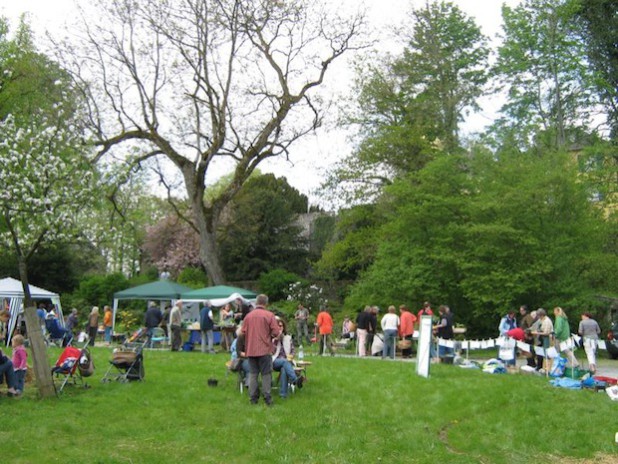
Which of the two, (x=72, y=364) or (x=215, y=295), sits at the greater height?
(x=215, y=295)

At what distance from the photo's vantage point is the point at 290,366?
1134cm

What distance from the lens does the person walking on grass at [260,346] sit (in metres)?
10.5

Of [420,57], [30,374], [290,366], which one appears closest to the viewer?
[290,366]

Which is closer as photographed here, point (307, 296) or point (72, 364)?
point (72, 364)

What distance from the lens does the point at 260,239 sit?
1626 inches

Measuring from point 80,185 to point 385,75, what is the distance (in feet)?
62.6

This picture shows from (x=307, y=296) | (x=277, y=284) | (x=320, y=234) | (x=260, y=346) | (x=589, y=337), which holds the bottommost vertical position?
(x=260, y=346)

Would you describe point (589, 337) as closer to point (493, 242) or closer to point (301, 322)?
point (493, 242)

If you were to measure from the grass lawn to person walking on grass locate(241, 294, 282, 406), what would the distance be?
0.93 feet

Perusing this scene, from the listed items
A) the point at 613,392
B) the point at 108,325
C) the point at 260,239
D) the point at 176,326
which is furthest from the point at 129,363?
the point at 260,239

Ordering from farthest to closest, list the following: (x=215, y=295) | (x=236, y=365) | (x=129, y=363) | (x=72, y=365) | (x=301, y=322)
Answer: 1. (x=215, y=295)
2. (x=301, y=322)
3. (x=129, y=363)
4. (x=72, y=365)
5. (x=236, y=365)

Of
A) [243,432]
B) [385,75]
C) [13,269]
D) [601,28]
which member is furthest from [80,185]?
[601,28]

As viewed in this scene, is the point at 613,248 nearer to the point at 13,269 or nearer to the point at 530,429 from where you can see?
the point at 530,429

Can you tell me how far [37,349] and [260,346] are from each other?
3.32 metres
